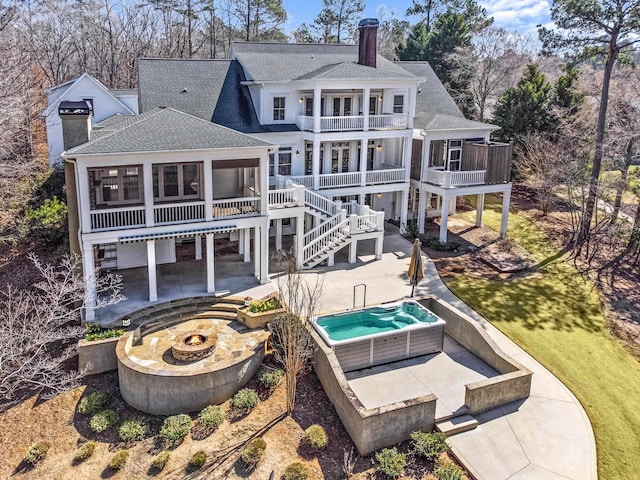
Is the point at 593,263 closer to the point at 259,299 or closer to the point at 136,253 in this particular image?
the point at 259,299

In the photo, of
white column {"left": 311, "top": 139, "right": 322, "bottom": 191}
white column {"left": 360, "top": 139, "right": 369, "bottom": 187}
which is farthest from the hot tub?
white column {"left": 360, "top": 139, "right": 369, "bottom": 187}

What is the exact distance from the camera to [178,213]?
18.5 metres

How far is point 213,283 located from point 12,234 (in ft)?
39.9

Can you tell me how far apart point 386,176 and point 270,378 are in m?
14.8

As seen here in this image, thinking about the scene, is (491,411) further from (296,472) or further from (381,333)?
(296,472)

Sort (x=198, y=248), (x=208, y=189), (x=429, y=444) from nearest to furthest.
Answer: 1. (x=429, y=444)
2. (x=208, y=189)
3. (x=198, y=248)

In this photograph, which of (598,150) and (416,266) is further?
(598,150)

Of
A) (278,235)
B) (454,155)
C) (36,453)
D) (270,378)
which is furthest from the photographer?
(454,155)

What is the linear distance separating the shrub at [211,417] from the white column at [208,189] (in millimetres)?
7143

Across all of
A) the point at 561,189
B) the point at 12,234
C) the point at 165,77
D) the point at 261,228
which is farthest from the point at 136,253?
the point at 561,189

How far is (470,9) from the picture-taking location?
47781 millimetres

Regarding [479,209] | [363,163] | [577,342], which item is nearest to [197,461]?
[577,342]

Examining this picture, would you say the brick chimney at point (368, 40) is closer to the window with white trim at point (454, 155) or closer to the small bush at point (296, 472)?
the window with white trim at point (454, 155)

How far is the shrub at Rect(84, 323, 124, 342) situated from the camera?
15258mm
